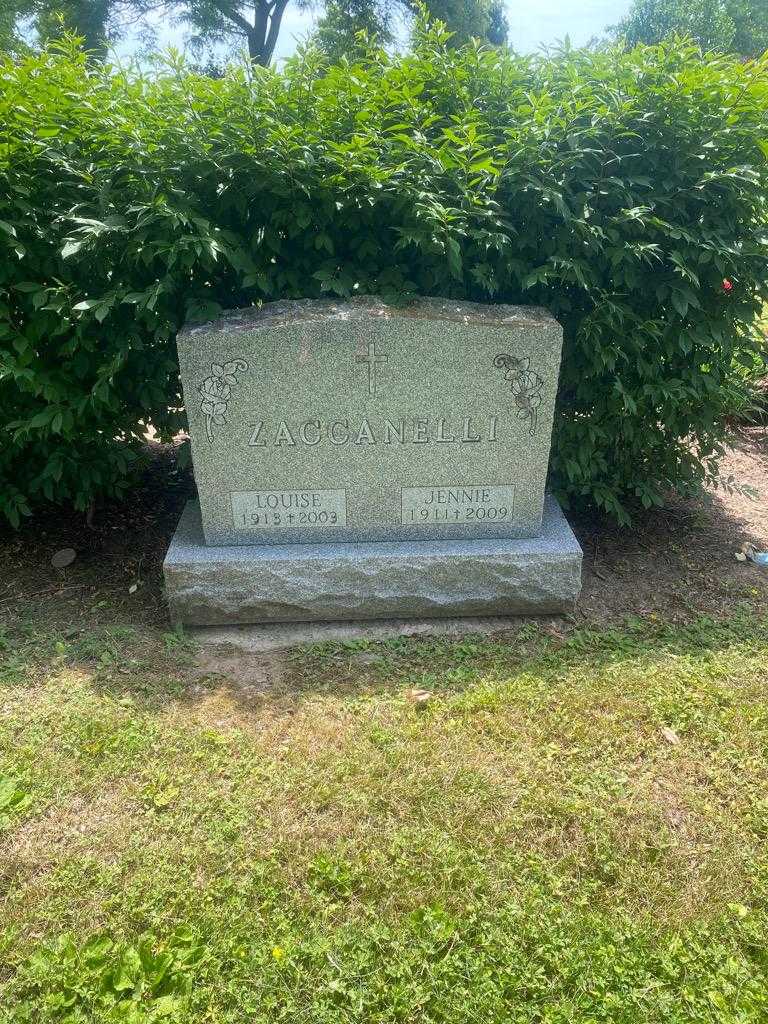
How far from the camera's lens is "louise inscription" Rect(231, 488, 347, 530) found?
10.5 ft

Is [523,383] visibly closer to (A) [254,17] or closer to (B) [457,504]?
(B) [457,504]

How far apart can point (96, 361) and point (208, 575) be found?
1.12 m

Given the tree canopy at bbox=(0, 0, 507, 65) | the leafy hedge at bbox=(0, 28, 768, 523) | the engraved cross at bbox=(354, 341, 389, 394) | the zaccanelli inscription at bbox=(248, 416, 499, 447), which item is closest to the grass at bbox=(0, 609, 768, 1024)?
the zaccanelli inscription at bbox=(248, 416, 499, 447)

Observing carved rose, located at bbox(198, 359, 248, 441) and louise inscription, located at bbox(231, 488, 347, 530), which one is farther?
louise inscription, located at bbox(231, 488, 347, 530)

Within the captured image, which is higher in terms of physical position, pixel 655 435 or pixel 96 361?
pixel 96 361

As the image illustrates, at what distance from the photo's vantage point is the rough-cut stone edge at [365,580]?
124 inches

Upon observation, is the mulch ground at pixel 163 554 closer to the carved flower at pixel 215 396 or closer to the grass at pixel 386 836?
the grass at pixel 386 836

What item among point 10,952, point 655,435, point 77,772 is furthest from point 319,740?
point 655,435

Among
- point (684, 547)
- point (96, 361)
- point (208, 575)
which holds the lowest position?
point (684, 547)

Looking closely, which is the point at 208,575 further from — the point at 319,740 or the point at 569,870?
the point at 569,870

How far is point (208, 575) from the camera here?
10.2 ft

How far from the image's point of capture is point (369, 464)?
3193 millimetres

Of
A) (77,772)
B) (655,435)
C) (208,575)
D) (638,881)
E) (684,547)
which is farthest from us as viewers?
(684,547)

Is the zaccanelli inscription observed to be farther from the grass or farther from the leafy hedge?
the grass
